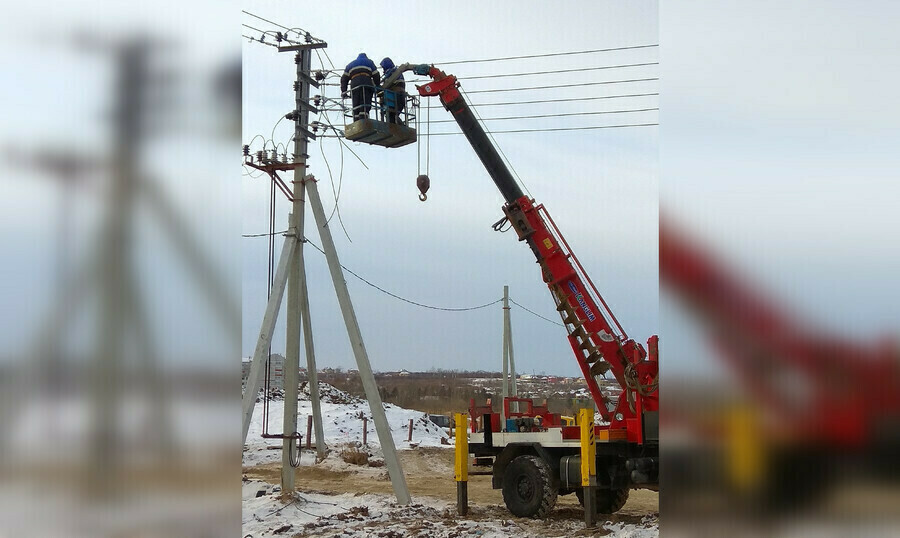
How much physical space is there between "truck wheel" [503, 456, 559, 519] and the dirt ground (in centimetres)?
55

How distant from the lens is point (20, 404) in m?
2.46

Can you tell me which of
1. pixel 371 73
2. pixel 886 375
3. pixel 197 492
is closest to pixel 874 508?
pixel 886 375

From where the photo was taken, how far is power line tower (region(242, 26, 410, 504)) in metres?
13.0

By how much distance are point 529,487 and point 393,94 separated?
6.38 m

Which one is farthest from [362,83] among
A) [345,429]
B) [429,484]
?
[345,429]

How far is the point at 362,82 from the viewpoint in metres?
12.5

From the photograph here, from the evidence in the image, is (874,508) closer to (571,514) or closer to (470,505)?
(571,514)

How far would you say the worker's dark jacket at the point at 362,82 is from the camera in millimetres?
12445

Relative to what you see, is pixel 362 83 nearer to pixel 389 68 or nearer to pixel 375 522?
pixel 389 68

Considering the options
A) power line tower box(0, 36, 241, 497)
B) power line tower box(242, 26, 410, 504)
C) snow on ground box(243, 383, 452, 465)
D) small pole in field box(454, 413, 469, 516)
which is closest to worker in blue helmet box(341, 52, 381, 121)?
power line tower box(242, 26, 410, 504)

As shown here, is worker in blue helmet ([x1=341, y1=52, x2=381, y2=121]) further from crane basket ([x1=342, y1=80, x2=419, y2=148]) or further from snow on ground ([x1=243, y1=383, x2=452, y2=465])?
snow on ground ([x1=243, y1=383, x2=452, y2=465])

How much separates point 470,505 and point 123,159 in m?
12.8

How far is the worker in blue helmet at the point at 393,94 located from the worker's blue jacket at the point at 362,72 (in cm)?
26

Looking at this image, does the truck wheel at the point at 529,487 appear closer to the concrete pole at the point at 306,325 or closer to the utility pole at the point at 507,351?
the concrete pole at the point at 306,325
